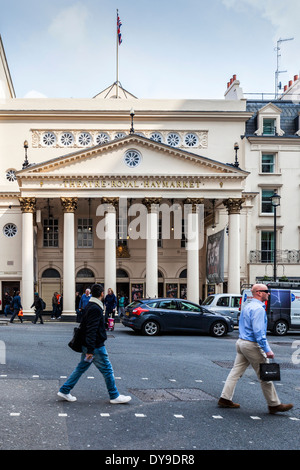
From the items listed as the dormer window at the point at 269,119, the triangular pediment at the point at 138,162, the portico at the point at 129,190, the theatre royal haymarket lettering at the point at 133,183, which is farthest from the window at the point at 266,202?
the theatre royal haymarket lettering at the point at 133,183

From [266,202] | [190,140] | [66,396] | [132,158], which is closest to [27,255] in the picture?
[132,158]

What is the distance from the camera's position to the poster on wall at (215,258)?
35094mm

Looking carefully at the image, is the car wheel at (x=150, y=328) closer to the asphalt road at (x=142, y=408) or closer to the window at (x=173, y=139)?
the asphalt road at (x=142, y=408)

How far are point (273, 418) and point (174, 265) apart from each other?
3292cm

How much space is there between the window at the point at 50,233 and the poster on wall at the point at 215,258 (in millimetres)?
10615

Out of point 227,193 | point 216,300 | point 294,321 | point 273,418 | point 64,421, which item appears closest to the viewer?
point 64,421

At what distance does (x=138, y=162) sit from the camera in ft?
115

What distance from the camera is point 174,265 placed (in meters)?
41.4

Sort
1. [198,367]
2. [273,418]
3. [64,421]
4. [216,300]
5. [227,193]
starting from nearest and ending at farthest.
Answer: [64,421], [273,418], [198,367], [216,300], [227,193]

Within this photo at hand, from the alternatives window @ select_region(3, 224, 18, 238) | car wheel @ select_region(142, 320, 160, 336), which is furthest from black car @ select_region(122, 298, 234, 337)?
window @ select_region(3, 224, 18, 238)

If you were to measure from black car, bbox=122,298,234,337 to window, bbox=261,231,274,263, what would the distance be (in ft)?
62.0

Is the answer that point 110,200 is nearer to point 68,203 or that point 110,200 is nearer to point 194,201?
point 68,203
